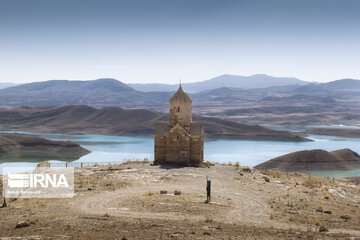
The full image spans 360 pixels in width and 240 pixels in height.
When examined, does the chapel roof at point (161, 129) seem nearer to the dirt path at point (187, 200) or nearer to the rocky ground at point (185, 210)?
the dirt path at point (187, 200)

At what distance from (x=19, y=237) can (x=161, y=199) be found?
5.59m

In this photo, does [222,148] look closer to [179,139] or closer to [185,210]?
[179,139]

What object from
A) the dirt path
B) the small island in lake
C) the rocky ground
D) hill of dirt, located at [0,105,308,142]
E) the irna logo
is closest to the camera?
the rocky ground

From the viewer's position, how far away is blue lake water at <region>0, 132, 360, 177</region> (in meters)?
46.1

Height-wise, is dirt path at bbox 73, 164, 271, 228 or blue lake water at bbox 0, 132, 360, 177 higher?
dirt path at bbox 73, 164, 271, 228

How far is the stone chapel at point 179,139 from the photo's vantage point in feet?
70.3

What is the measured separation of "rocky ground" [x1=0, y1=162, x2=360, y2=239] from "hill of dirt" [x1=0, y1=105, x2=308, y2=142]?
53.6 metres

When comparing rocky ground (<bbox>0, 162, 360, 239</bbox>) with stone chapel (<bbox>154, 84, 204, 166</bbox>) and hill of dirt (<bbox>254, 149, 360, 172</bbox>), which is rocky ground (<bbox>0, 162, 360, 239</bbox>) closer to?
stone chapel (<bbox>154, 84, 204, 166</bbox>)

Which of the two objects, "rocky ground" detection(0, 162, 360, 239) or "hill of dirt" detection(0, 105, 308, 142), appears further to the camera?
"hill of dirt" detection(0, 105, 308, 142)

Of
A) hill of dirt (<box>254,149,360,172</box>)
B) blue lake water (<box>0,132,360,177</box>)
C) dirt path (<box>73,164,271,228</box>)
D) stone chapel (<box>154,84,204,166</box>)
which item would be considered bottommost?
blue lake water (<box>0,132,360,177</box>)

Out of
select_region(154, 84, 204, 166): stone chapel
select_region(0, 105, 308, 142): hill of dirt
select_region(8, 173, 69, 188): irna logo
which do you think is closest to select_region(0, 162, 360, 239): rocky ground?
select_region(8, 173, 69, 188): irna logo

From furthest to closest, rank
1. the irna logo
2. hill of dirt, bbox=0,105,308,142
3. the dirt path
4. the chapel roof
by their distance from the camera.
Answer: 1. hill of dirt, bbox=0,105,308,142
2. the chapel roof
3. the irna logo
4. the dirt path

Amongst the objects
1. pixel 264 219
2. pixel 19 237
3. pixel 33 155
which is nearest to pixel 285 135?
pixel 33 155

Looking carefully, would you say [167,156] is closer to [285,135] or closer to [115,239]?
[115,239]
